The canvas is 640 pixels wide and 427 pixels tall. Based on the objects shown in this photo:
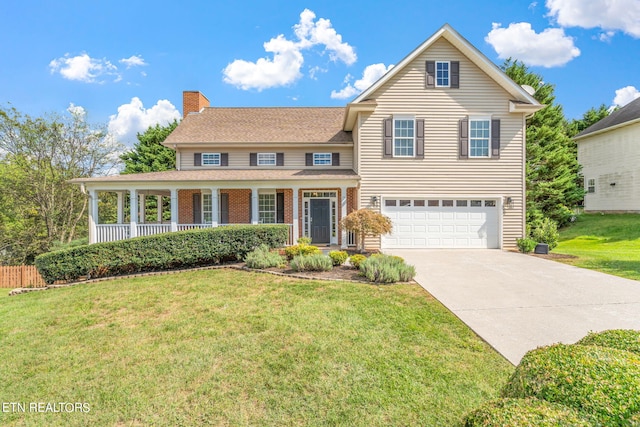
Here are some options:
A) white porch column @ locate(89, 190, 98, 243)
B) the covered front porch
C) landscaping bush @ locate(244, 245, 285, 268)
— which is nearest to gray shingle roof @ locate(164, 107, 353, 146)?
the covered front porch

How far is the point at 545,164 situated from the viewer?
61.3ft

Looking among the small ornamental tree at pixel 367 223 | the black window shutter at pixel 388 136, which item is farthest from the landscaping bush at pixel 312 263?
the black window shutter at pixel 388 136

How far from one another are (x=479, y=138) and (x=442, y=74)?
3206 mm

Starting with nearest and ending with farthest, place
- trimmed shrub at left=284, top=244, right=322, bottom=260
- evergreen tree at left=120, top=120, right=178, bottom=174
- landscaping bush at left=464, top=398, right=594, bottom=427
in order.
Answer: landscaping bush at left=464, top=398, right=594, bottom=427 < trimmed shrub at left=284, top=244, right=322, bottom=260 < evergreen tree at left=120, top=120, right=178, bottom=174

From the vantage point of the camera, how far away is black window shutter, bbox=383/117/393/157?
13.0 metres

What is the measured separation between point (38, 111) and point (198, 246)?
617 inches

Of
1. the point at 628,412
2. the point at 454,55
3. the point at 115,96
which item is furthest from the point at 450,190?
the point at 115,96

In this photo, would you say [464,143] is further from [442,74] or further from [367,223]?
[367,223]

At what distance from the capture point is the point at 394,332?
181 inches

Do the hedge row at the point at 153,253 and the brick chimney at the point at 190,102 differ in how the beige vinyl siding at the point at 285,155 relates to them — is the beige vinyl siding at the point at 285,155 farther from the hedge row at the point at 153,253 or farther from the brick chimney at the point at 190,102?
the hedge row at the point at 153,253

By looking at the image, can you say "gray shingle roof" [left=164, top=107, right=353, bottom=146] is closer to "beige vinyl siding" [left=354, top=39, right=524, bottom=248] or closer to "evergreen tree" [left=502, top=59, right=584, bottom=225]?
"beige vinyl siding" [left=354, top=39, right=524, bottom=248]

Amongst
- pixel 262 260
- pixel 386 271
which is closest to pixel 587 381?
pixel 386 271

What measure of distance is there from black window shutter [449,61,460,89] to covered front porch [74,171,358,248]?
595cm

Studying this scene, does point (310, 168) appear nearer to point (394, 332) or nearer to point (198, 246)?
point (198, 246)
